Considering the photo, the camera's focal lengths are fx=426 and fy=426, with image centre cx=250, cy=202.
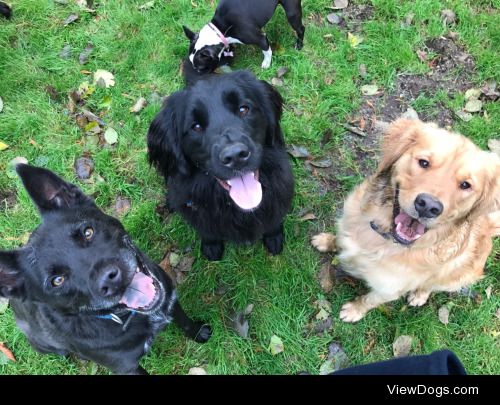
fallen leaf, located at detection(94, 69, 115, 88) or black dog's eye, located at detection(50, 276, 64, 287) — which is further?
fallen leaf, located at detection(94, 69, 115, 88)

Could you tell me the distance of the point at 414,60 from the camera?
4.16 meters

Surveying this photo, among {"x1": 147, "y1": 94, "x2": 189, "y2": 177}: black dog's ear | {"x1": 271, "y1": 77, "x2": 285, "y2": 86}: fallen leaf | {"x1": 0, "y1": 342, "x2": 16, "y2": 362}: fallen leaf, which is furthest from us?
{"x1": 271, "y1": 77, "x2": 285, "y2": 86}: fallen leaf

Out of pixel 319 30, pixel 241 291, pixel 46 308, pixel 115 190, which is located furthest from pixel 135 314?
pixel 319 30

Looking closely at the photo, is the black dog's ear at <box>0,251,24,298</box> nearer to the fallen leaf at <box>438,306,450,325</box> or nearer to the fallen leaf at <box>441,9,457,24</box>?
the fallen leaf at <box>438,306,450,325</box>

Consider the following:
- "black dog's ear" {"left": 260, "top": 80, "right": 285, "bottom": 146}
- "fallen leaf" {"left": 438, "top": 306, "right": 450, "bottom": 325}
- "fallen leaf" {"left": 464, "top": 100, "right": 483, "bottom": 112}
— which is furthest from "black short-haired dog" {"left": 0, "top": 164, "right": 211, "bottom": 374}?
"fallen leaf" {"left": 464, "top": 100, "right": 483, "bottom": 112}

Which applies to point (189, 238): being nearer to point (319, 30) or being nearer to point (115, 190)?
point (115, 190)

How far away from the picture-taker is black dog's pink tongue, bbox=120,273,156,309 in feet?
8.10

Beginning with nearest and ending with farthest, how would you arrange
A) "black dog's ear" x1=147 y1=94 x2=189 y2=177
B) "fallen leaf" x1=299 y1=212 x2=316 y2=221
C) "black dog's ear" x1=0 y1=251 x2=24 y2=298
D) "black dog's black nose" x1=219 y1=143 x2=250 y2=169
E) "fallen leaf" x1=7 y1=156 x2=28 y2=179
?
"black dog's ear" x1=0 y1=251 x2=24 y2=298 → "black dog's black nose" x1=219 y1=143 x2=250 y2=169 → "black dog's ear" x1=147 y1=94 x2=189 y2=177 → "fallen leaf" x1=299 y1=212 x2=316 y2=221 → "fallen leaf" x1=7 y1=156 x2=28 y2=179

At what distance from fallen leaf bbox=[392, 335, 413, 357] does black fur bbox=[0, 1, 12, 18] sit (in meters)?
4.96

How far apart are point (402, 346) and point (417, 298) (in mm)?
380

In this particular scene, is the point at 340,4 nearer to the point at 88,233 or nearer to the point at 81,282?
the point at 88,233

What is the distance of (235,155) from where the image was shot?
2414mm

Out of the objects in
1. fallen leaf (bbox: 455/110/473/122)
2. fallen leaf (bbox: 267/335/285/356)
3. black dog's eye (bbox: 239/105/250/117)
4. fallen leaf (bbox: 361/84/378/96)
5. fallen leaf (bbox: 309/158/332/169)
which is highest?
black dog's eye (bbox: 239/105/250/117)

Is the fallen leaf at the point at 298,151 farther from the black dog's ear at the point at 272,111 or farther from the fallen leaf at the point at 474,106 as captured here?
the fallen leaf at the point at 474,106
